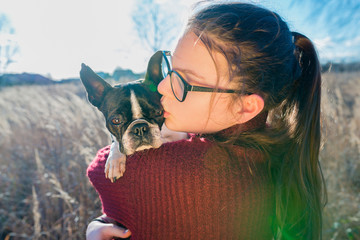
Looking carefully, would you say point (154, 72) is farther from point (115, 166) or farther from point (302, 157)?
point (302, 157)

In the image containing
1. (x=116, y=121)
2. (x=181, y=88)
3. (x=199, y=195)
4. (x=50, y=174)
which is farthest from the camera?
(x=50, y=174)

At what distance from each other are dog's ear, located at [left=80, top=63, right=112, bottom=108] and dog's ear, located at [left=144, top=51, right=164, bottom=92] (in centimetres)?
32

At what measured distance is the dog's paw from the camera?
4.02 ft

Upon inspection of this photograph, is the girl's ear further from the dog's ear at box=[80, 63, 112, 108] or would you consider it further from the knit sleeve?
the dog's ear at box=[80, 63, 112, 108]

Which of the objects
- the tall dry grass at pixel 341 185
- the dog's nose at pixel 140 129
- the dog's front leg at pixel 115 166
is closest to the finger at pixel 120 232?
the dog's front leg at pixel 115 166

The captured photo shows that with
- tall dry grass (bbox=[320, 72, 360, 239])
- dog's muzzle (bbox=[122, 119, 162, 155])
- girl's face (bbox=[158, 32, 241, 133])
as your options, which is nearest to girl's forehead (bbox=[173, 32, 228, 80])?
girl's face (bbox=[158, 32, 241, 133])

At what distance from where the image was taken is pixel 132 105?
1767 millimetres

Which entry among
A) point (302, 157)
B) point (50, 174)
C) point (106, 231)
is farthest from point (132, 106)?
point (50, 174)

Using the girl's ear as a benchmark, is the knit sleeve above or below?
below

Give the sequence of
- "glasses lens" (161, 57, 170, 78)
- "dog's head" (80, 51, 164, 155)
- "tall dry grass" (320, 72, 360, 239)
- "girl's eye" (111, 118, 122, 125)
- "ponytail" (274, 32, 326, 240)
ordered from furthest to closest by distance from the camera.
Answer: "tall dry grass" (320, 72, 360, 239) < "girl's eye" (111, 118, 122, 125) < "dog's head" (80, 51, 164, 155) < "glasses lens" (161, 57, 170, 78) < "ponytail" (274, 32, 326, 240)

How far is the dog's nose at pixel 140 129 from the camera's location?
5.29ft

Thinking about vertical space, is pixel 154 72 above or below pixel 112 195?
above

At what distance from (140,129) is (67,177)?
193 cm

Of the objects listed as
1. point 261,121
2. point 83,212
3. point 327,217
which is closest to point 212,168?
point 261,121
